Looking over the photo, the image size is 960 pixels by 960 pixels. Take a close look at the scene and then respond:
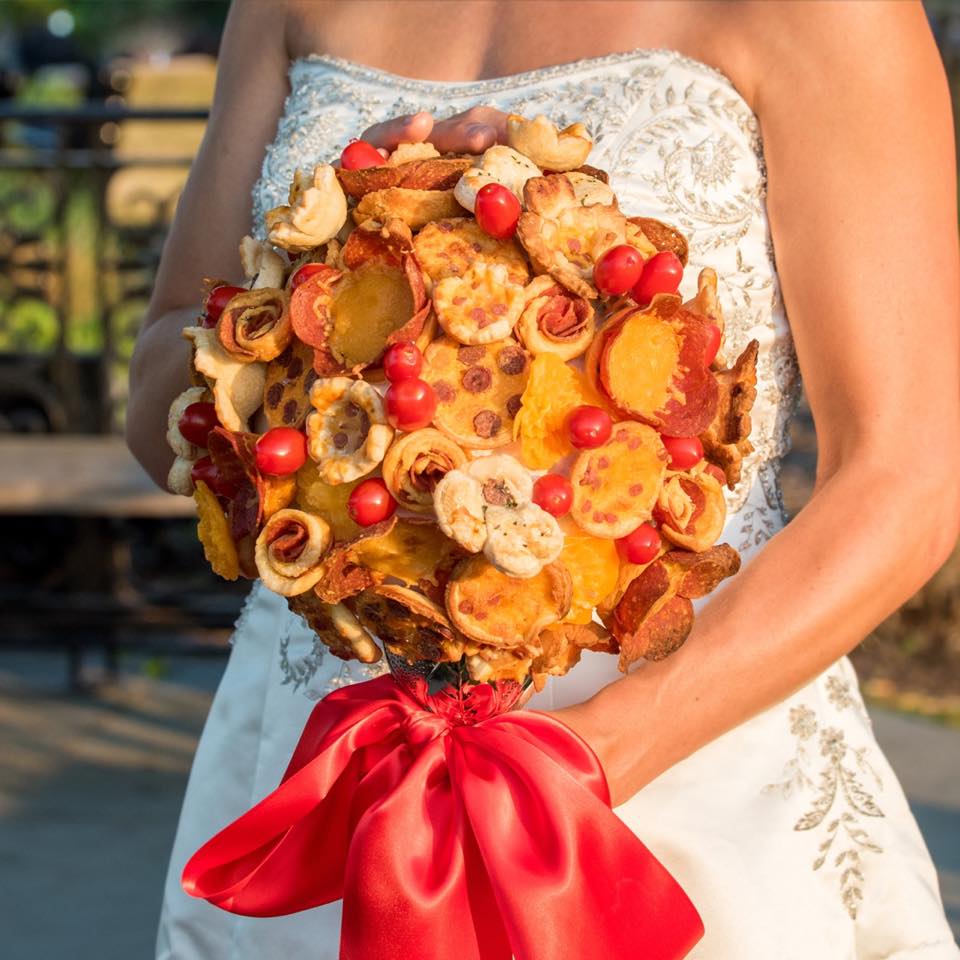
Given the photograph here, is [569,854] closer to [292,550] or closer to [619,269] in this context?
[292,550]

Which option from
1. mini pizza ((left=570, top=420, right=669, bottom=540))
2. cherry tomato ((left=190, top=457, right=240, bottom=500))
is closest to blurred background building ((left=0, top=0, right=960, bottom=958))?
cherry tomato ((left=190, top=457, right=240, bottom=500))

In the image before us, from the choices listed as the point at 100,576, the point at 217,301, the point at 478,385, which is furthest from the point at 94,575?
the point at 478,385

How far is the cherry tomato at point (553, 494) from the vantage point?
1094 mm

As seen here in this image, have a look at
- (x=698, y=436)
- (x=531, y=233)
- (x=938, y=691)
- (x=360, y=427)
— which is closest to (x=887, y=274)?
(x=698, y=436)

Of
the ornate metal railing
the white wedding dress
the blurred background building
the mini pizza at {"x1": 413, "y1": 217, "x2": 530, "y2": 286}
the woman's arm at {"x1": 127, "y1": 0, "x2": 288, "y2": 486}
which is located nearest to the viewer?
the mini pizza at {"x1": 413, "y1": 217, "x2": 530, "y2": 286}

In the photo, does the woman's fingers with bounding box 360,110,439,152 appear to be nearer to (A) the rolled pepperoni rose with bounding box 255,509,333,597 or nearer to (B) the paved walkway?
(A) the rolled pepperoni rose with bounding box 255,509,333,597

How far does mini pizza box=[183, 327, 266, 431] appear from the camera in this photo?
3.99ft

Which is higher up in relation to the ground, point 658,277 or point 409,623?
point 658,277

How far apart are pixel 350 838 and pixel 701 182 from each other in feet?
2.60

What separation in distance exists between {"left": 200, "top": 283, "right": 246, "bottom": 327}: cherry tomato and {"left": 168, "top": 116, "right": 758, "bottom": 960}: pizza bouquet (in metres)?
0.05

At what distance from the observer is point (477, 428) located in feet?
3.67

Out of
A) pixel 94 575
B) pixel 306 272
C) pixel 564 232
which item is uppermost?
pixel 564 232

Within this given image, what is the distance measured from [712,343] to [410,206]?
0.27 m

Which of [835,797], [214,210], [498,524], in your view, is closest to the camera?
[498,524]
